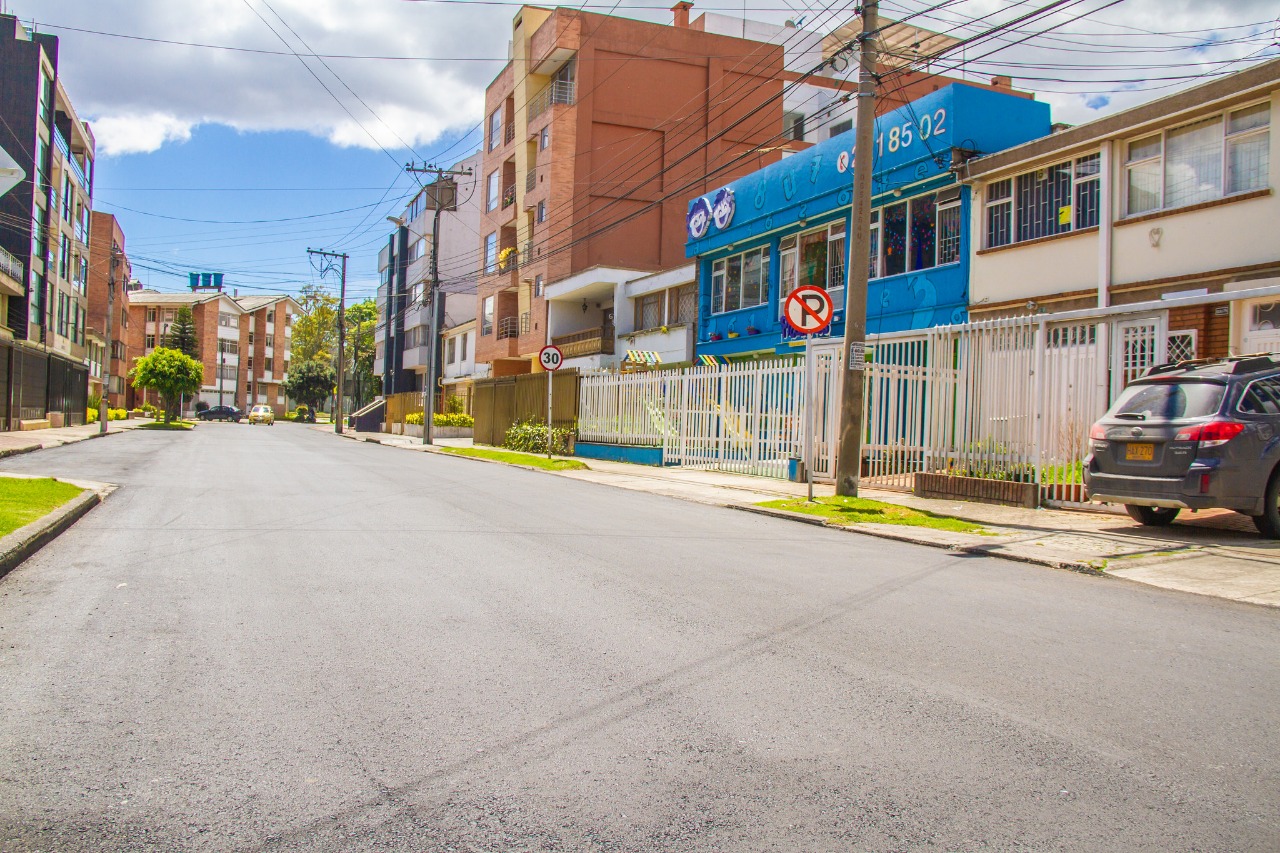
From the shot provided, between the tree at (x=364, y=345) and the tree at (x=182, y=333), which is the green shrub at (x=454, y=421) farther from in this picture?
the tree at (x=364, y=345)

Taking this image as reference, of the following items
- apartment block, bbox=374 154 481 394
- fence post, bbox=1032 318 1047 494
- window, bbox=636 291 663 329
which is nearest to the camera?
fence post, bbox=1032 318 1047 494

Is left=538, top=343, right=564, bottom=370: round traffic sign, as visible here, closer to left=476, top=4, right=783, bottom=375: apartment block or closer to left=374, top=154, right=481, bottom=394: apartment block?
left=476, top=4, right=783, bottom=375: apartment block

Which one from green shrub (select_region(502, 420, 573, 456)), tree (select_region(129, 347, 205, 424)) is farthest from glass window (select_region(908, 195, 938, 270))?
tree (select_region(129, 347, 205, 424))

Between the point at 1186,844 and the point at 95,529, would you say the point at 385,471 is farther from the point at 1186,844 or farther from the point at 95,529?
the point at 1186,844

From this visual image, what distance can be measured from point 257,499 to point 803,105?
37131 mm

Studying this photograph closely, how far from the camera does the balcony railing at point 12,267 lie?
38.3 m

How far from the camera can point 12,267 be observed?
39.9m

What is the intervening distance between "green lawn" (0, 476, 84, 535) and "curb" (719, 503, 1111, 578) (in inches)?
322

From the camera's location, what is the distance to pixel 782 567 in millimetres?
7863

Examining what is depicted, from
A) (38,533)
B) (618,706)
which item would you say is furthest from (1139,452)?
(38,533)

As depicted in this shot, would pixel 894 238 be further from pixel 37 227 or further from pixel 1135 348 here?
pixel 37 227

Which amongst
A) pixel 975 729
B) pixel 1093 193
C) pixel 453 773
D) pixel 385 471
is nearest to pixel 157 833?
pixel 453 773

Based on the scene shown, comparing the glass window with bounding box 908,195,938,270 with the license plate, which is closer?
the license plate

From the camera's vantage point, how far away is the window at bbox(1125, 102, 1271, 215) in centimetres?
1438
